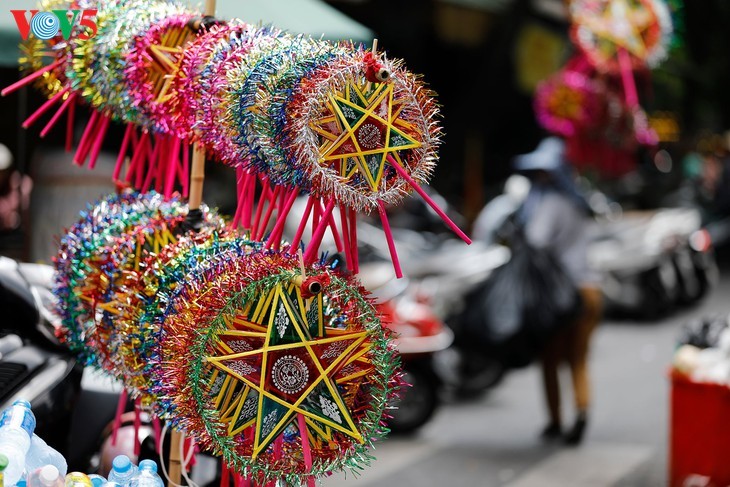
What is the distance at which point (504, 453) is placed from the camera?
640cm

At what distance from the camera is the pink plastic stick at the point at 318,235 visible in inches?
84.7

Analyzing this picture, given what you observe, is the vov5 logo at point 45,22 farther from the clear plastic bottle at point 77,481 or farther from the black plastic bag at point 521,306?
the black plastic bag at point 521,306

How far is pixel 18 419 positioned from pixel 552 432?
4.92 m

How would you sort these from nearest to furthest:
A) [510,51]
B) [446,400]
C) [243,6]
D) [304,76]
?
[304,76] < [243,6] < [446,400] < [510,51]

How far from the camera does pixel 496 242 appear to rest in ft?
30.3

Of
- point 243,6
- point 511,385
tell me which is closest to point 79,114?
point 243,6

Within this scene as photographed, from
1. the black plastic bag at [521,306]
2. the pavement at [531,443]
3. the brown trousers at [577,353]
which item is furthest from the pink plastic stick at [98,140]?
the brown trousers at [577,353]

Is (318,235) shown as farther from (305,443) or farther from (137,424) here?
(137,424)

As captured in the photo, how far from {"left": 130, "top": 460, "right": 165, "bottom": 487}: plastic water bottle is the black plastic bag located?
438 cm

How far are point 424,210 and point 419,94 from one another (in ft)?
29.6

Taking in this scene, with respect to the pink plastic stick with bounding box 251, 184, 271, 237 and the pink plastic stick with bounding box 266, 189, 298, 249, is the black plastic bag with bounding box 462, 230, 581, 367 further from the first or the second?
the pink plastic stick with bounding box 266, 189, 298, 249

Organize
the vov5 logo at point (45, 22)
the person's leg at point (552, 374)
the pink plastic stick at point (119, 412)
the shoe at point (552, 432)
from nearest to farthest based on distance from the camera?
1. the vov5 logo at point (45, 22)
2. the pink plastic stick at point (119, 412)
3. the person's leg at point (552, 374)
4. the shoe at point (552, 432)

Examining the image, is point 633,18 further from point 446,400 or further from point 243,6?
point 446,400

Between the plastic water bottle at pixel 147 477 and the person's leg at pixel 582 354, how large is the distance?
14.7 feet
